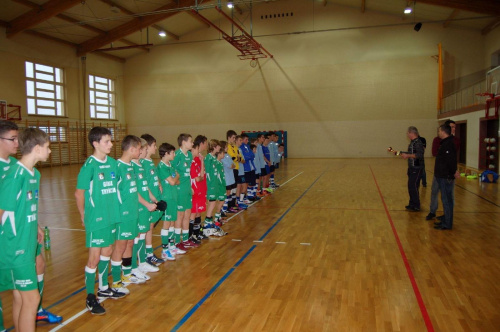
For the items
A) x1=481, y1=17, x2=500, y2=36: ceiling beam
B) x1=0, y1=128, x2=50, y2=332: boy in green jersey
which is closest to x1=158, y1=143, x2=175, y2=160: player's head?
x1=0, y1=128, x2=50, y2=332: boy in green jersey

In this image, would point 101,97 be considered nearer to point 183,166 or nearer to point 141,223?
point 183,166

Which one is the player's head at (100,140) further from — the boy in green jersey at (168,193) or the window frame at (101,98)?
the window frame at (101,98)

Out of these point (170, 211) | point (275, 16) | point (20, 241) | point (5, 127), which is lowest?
point (170, 211)

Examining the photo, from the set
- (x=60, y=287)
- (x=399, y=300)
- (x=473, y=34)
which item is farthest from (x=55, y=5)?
(x=473, y=34)

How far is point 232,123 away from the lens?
26.3m

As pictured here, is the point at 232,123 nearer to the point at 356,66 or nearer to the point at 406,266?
the point at 356,66

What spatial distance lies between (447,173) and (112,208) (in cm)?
558

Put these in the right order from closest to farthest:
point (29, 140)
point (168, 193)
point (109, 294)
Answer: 1. point (29, 140)
2. point (109, 294)
3. point (168, 193)

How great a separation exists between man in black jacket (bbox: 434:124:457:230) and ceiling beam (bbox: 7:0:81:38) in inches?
678

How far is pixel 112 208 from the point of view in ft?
11.3

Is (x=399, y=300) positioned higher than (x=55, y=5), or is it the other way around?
(x=55, y=5)

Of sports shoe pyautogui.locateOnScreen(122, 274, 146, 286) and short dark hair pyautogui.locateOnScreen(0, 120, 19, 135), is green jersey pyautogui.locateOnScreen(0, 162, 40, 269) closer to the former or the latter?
short dark hair pyautogui.locateOnScreen(0, 120, 19, 135)

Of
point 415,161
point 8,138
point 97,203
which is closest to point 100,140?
point 97,203

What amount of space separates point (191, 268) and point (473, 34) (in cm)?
2436
